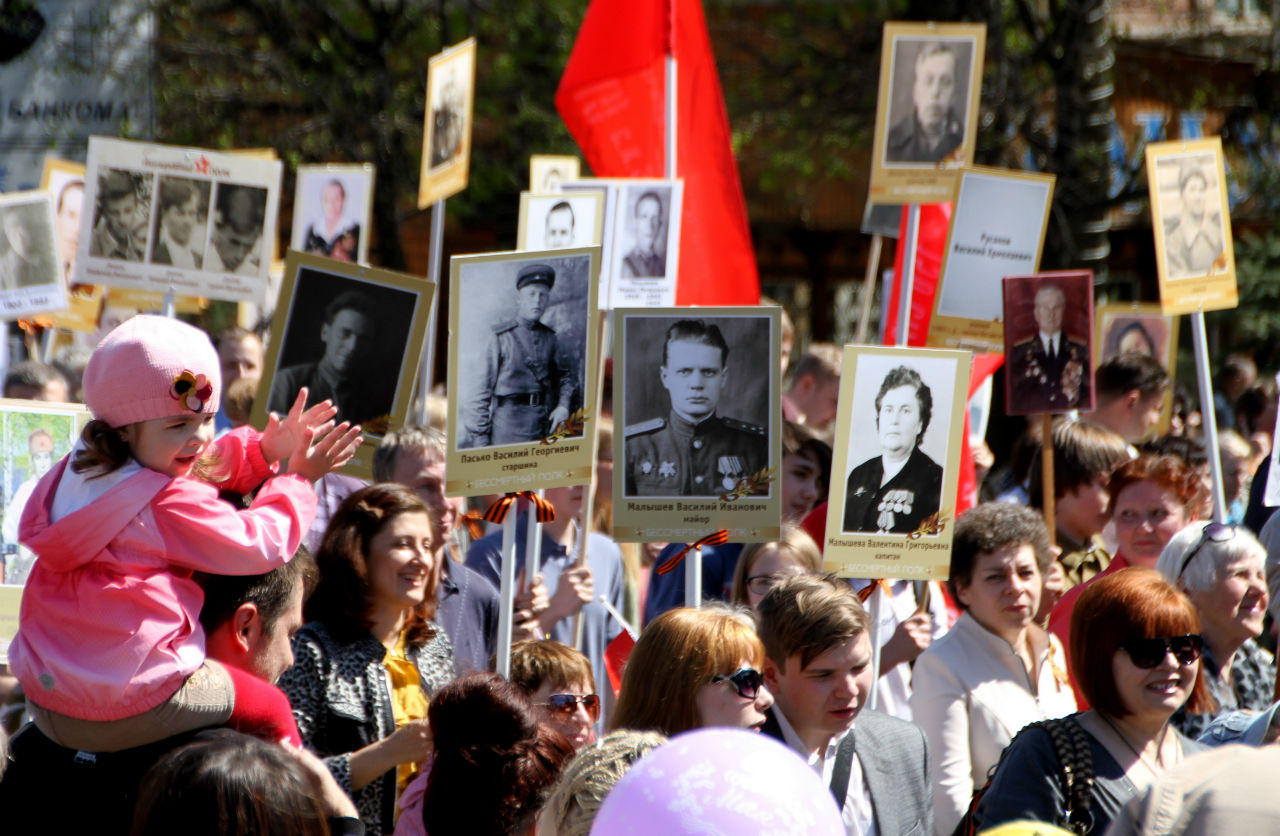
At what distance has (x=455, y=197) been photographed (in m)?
15.9

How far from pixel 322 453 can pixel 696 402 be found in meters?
1.29

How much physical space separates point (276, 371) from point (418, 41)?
36.8 ft

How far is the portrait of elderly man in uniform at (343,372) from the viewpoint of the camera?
438 centimetres

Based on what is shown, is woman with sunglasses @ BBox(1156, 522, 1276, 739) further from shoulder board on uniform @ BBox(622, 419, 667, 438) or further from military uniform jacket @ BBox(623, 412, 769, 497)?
shoulder board on uniform @ BBox(622, 419, 667, 438)

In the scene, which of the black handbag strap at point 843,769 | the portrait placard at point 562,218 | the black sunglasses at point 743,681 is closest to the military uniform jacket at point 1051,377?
the portrait placard at point 562,218

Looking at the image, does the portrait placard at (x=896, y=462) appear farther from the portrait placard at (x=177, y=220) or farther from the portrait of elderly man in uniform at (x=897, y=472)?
the portrait placard at (x=177, y=220)

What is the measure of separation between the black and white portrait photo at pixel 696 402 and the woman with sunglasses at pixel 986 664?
69 centimetres

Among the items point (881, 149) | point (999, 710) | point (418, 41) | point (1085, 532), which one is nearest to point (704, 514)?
point (999, 710)

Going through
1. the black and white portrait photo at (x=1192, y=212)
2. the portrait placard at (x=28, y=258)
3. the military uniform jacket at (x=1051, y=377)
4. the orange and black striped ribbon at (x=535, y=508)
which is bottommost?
the orange and black striped ribbon at (x=535, y=508)

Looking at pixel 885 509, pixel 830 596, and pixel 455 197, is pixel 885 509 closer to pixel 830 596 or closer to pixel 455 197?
pixel 830 596

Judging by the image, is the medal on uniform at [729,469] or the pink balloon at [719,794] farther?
the medal on uniform at [729,469]

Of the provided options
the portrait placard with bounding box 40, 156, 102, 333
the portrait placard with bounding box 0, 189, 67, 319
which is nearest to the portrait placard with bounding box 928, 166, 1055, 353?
the portrait placard with bounding box 0, 189, 67, 319

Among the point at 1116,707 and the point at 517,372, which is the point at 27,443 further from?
the point at 1116,707

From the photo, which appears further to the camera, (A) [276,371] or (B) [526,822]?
(A) [276,371]
